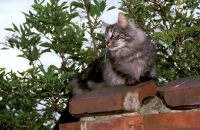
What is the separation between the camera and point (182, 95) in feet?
4.78

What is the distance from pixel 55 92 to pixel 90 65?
450mm

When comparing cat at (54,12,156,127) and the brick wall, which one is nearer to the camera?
the brick wall

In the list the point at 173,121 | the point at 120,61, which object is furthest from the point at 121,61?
the point at 173,121

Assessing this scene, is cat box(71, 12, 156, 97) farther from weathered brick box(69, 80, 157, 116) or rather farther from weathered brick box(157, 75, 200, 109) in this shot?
weathered brick box(157, 75, 200, 109)

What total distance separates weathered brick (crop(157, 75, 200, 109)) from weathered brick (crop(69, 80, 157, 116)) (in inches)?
4.7

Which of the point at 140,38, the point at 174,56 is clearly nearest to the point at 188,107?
the point at 174,56

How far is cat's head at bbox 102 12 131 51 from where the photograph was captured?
Result: 3439 mm

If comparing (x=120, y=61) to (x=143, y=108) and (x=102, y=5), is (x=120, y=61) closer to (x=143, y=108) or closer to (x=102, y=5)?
(x=102, y=5)

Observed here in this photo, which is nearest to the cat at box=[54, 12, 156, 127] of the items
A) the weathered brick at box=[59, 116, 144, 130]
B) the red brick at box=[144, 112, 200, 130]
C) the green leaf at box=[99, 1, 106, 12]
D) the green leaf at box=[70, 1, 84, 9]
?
the green leaf at box=[99, 1, 106, 12]

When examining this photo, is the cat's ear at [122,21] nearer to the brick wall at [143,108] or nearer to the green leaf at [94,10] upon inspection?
the green leaf at [94,10]

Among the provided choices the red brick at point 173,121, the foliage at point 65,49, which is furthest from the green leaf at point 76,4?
the red brick at point 173,121

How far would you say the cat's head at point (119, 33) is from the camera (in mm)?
3439

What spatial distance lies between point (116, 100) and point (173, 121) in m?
0.23

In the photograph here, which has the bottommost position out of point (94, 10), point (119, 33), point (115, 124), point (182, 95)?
point (115, 124)
